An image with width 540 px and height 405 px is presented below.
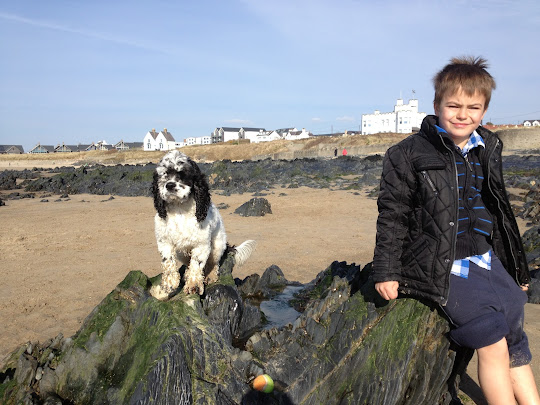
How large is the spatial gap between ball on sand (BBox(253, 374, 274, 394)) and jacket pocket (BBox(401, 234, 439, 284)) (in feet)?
4.36

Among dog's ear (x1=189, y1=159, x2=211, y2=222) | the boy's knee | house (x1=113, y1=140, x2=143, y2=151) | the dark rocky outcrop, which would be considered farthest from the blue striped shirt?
house (x1=113, y1=140, x2=143, y2=151)

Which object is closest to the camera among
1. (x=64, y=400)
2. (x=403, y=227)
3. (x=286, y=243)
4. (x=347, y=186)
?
(x=403, y=227)

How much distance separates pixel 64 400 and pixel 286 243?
8.45 m

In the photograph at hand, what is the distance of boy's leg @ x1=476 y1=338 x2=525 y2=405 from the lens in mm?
2871

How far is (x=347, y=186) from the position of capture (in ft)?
76.4

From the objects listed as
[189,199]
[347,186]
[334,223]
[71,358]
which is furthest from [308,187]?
[71,358]

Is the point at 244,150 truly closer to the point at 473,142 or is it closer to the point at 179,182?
the point at 179,182

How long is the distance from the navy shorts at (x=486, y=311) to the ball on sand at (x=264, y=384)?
1.41 metres

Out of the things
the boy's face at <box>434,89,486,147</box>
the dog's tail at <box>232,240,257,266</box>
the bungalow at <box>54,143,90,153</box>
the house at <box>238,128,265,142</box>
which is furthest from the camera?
the bungalow at <box>54,143,90,153</box>

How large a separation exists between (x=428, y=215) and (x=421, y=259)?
1.03ft

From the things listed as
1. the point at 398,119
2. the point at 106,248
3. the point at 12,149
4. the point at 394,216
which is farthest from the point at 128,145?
the point at 394,216

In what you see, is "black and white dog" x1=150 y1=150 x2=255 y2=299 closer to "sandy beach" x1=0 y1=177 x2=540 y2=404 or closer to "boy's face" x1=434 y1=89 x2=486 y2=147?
"sandy beach" x1=0 y1=177 x2=540 y2=404

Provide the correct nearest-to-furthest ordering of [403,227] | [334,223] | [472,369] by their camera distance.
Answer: [403,227] → [472,369] → [334,223]

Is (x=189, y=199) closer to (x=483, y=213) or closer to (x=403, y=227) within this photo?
(x=403, y=227)
